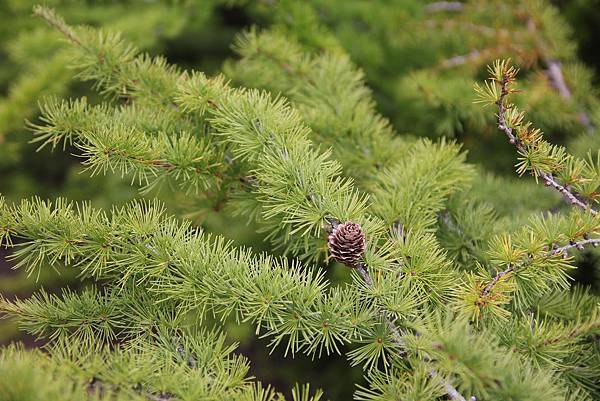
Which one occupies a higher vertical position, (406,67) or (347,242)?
(347,242)

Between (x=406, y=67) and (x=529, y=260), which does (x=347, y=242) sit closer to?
(x=529, y=260)

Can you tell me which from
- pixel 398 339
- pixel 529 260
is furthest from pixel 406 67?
pixel 398 339

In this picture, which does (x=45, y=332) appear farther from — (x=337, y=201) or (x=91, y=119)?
(x=337, y=201)

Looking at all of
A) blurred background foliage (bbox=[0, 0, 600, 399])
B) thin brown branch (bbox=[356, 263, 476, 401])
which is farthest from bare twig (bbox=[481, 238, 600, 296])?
blurred background foliage (bbox=[0, 0, 600, 399])

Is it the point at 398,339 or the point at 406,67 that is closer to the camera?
the point at 398,339

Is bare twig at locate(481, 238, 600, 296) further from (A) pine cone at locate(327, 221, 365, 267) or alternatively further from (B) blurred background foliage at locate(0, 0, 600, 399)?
(B) blurred background foliage at locate(0, 0, 600, 399)
